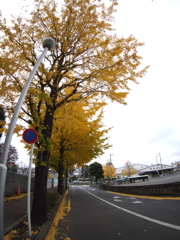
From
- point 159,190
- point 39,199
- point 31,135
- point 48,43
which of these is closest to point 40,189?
point 39,199

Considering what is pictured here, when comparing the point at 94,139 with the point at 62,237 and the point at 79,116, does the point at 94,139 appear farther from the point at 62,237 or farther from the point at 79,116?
the point at 62,237

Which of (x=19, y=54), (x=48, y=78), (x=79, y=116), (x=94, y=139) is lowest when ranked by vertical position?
(x=94, y=139)

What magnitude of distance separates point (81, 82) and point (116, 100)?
148cm

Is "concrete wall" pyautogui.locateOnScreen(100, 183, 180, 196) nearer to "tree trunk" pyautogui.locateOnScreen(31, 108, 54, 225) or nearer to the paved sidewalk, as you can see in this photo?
"tree trunk" pyautogui.locateOnScreen(31, 108, 54, 225)

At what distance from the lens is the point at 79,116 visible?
7516mm

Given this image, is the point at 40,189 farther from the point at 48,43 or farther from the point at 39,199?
the point at 48,43

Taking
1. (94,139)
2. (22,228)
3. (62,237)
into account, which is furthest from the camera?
(94,139)

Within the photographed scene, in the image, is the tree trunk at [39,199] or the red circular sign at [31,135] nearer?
the red circular sign at [31,135]

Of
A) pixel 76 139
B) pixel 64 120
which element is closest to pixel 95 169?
pixel 76 139

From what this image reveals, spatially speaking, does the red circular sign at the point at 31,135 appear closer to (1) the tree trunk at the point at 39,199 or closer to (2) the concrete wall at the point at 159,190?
(1) the tree trunk at the point at 39,199

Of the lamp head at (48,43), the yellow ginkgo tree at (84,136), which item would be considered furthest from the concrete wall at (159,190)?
the lamp head at (48,43)

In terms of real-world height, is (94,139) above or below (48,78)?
below

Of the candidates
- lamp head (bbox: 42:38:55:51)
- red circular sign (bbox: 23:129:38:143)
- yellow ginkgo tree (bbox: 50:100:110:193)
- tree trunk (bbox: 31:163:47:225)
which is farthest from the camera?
yellow ginkgo tree (bbox: 50:100:110:193)

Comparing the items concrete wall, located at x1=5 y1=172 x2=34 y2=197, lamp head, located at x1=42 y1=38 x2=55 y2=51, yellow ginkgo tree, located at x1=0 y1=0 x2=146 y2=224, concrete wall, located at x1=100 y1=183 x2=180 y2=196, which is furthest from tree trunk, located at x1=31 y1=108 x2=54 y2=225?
concrete wall, located at x1=100 y1=183 x2=180 y2=196
